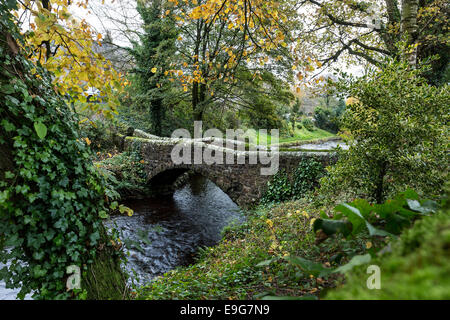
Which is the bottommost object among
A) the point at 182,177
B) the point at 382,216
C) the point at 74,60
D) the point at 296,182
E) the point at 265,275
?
the point at 182,177

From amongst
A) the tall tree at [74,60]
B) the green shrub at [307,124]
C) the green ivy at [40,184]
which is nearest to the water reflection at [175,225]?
the green ivy at [40,184]

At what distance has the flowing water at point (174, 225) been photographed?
583 centimetres

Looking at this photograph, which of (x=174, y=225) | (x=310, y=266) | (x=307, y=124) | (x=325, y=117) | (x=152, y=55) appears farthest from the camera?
(x=325, y=117)

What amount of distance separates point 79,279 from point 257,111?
31.0ft

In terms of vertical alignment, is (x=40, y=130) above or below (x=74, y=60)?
below

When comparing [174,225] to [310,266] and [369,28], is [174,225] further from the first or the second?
[369,28]

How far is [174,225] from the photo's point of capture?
8148mm

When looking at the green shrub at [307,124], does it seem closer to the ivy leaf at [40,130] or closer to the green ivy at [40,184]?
the green ivy at [40,184]

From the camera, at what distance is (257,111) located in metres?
10.3

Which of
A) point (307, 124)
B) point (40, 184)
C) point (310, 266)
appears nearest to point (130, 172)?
point (40, 184)

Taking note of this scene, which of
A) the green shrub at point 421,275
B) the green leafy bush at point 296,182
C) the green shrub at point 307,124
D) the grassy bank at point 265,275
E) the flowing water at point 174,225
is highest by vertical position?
the green shrub at point 307,124

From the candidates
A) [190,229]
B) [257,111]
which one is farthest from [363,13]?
[190,229]

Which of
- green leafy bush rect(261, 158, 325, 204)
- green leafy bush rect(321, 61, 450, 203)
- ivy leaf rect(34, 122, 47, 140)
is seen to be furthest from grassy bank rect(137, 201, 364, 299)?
ivy leaf rect(34, 122, 47, 140)

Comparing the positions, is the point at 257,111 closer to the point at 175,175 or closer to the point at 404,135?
the point at 175,175
